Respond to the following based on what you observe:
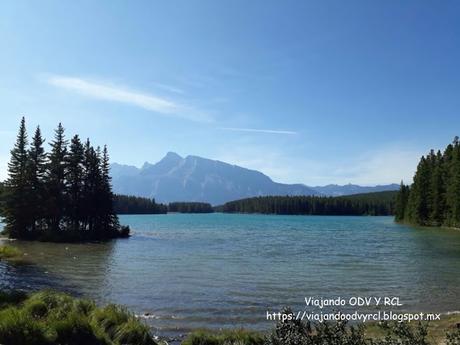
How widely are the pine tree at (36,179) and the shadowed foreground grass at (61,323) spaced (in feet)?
160

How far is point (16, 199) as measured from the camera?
59.8m

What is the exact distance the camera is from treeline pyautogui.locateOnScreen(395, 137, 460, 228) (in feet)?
268

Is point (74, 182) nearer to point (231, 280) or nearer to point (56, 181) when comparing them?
point (56, 181)

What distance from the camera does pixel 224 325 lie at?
16.8 meters

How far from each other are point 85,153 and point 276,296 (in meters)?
57.4

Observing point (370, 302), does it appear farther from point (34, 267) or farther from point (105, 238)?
point (105, 238)

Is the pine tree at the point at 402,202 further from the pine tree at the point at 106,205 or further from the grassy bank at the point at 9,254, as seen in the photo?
the grassy bank at the point at 9,254

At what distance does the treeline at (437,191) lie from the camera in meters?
81.6

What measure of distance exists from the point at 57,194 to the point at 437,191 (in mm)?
75607

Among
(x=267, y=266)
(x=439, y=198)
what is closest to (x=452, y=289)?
(x=267, y=266)

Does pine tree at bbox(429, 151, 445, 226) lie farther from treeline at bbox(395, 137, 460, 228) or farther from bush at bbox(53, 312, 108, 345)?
bush at bbox(53, 312, 108, 345)

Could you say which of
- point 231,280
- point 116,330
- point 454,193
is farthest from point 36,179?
point 454,193

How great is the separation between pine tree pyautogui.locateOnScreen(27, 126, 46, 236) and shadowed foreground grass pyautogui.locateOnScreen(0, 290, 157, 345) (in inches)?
1925

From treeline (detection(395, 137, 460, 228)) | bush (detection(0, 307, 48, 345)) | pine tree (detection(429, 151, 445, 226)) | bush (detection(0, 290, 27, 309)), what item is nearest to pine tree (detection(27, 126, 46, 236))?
bush (detection(0, 290, 27, 309))
